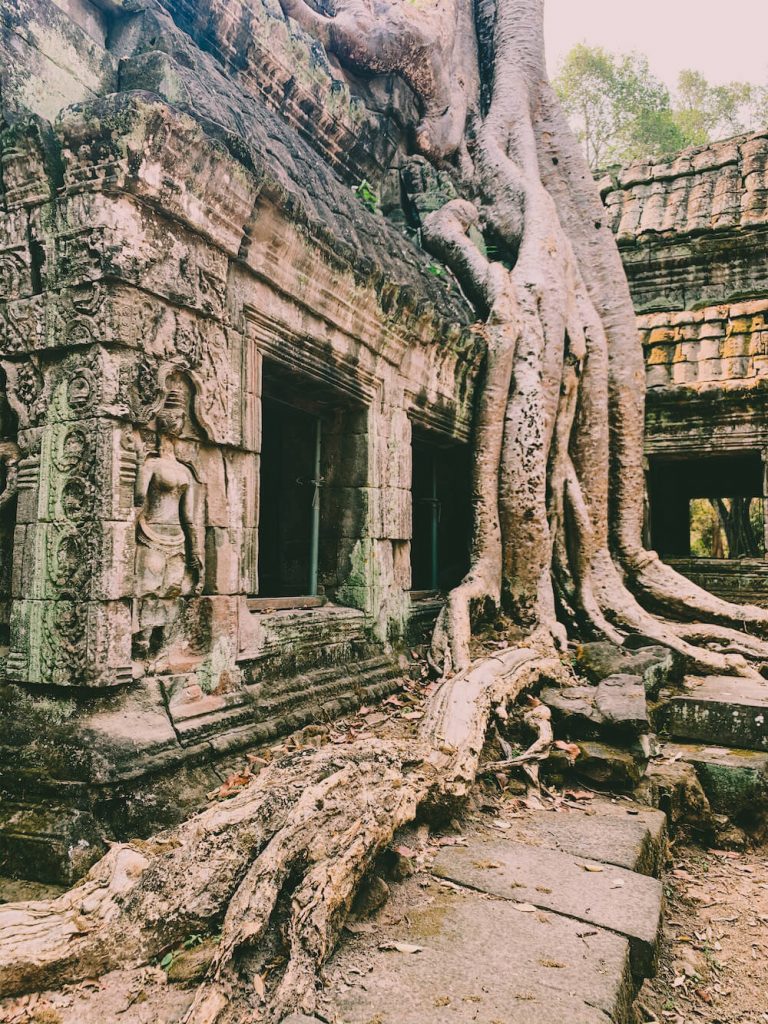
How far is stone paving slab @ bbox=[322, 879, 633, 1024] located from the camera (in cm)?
167

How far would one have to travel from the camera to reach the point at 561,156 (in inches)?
316

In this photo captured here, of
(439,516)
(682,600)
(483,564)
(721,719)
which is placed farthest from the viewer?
(439,516)

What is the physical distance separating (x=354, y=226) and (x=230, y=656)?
3207mm

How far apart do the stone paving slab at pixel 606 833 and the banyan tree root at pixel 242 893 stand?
604mm

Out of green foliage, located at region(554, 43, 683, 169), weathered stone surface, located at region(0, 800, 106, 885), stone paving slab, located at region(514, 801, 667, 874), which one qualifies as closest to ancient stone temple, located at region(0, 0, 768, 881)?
weathered stone surface, located at region(0, 800, 106, 885)

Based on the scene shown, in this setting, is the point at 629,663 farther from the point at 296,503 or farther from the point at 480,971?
the point at 480,971

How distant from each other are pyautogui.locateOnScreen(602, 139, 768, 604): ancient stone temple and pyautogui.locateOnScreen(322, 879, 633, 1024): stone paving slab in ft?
20.4

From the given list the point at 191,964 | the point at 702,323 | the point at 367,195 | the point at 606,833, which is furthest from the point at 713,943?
the point at 702,323

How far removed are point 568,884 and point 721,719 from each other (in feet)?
7.71

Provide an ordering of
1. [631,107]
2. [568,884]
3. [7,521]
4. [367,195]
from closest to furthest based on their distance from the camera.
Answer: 1. [568,884]
2. [7,521]
3. [367,195]
4. [631,107]

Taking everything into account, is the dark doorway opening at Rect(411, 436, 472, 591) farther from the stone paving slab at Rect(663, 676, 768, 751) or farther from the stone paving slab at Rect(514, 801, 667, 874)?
the stone paving slab at Rect(514, 801, 667, 874)

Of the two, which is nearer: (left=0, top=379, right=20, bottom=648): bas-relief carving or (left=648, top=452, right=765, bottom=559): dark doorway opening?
(left=0, top=379, right=20, bottom=648): bas-relief carving

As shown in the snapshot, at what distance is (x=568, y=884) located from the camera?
2381 mm

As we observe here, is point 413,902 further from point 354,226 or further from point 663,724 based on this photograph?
point 354,226
